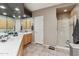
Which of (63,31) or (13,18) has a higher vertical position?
(13,18)

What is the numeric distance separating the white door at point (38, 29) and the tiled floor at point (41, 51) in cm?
11

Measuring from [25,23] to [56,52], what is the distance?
75cm

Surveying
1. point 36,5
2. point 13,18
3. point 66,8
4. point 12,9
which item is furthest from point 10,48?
point 66,8

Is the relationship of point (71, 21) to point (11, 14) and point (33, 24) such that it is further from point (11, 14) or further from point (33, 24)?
point (11, 14)

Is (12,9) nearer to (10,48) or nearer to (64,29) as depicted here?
(10,48)

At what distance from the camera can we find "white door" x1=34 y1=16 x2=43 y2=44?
1850 millimetres

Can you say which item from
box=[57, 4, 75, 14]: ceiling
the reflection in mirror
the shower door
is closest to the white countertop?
the reflection in mirror

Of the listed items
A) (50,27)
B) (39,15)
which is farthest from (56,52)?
(39,15)

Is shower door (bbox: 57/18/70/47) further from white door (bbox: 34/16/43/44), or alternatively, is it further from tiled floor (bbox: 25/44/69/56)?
white door (bbox: 34/16/43/44)

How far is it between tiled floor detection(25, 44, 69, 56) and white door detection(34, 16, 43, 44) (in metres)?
0.11

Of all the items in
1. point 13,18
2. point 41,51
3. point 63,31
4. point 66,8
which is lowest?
point 41,51

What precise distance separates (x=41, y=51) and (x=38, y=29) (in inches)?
15.6

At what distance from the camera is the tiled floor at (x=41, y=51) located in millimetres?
1773

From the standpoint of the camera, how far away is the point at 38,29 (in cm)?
186
